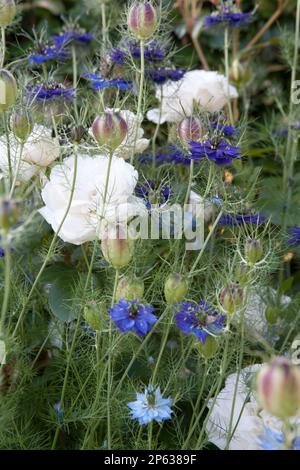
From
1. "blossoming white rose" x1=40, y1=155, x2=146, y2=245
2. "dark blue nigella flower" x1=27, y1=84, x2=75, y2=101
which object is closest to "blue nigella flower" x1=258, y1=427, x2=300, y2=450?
"blossoming white rose" x1=40, y1=155, x2=146, y2=245

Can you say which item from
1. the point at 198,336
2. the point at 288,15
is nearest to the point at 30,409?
the point at 198,336

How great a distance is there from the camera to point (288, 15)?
1.81 metres

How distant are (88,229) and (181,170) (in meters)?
0.38

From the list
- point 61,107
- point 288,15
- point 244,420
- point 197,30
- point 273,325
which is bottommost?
point 244,420

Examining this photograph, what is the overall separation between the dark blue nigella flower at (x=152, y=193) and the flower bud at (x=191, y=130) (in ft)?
0.22

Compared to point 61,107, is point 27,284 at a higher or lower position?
lower

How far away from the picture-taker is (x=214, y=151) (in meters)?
0.78

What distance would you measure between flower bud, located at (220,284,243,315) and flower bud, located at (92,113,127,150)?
18 cm

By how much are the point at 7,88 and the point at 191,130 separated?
0.66 feet

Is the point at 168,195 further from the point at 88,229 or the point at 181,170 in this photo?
the point at 181,170

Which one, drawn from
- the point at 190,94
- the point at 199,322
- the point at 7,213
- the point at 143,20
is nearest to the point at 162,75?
the point at 190,94

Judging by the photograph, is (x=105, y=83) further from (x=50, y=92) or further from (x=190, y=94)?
(x=190, y=94)

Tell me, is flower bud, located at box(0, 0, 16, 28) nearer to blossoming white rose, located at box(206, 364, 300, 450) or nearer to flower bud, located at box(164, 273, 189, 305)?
flower bud, located at box(164, 273, 189, 305)

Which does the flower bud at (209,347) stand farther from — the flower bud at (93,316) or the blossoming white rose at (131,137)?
the blossoming white rose at (131,137)
